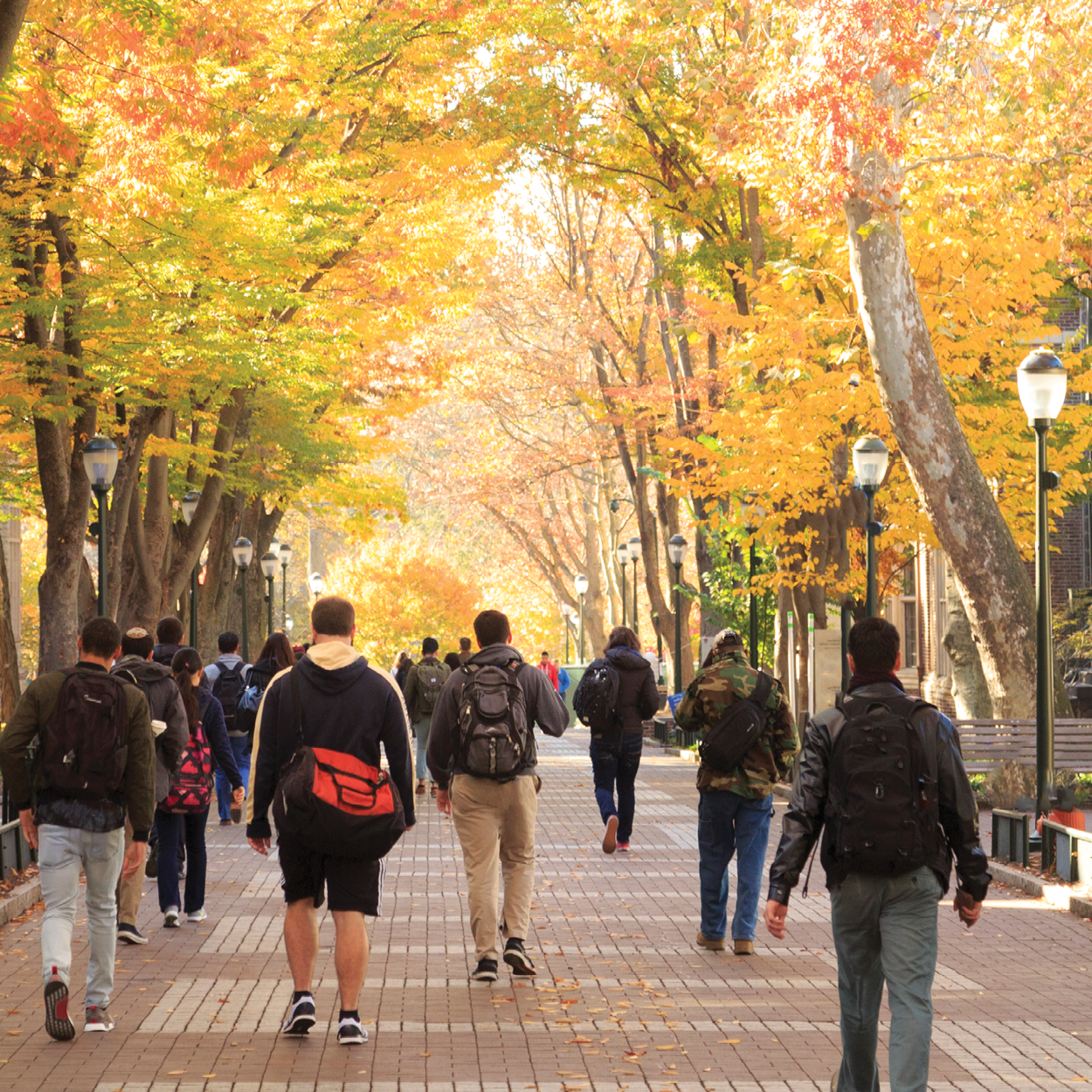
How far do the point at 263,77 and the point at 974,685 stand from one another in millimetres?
13175

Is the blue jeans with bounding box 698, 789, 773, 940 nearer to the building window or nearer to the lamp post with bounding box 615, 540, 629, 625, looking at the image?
the building window

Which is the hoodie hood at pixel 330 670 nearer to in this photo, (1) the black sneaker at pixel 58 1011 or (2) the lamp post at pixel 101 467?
(1) the black sneaker at pixel 58 1011

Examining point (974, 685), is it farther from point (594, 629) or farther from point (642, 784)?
point (594, 629)

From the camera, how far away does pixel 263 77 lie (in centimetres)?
1966

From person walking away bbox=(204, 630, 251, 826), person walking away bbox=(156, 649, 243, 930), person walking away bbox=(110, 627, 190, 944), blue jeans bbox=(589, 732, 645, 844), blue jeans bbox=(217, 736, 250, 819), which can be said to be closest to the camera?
person walking away bbox=(110, 627, 190, 944)

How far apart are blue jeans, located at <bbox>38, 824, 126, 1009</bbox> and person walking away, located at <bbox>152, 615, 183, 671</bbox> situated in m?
4.65

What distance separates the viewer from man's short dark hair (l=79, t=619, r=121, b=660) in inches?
291

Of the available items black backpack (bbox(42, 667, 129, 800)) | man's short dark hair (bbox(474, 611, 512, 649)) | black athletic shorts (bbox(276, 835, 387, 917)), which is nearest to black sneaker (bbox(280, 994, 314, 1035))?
black athletic shorts (bbox(276, 835, 387, 917))

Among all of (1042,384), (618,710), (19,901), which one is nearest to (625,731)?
(618,710)

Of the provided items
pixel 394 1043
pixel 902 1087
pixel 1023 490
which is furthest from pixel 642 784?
pixel 902 1087

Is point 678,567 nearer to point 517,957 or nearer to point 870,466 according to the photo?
point 870,466

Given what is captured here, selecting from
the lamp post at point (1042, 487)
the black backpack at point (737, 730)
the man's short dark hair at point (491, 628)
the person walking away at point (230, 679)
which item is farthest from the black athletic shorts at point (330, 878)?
the lamp post at point (1042, 487)

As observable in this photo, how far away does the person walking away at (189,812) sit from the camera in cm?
1015

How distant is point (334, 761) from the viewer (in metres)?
6.86
